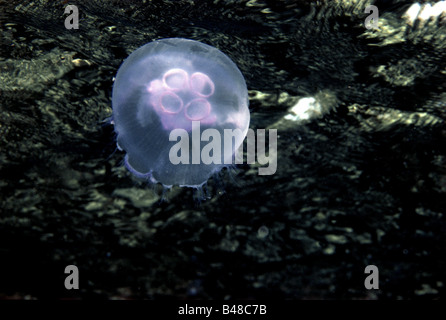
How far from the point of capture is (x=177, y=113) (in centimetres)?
271

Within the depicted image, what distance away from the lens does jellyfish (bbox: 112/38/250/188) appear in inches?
108

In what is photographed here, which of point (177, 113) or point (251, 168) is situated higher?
point (177, 113)

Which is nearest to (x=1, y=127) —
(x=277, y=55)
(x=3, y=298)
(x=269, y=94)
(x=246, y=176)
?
(x=3, y=298)

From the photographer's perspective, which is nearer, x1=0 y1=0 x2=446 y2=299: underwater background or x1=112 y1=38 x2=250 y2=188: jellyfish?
x1=0 y1=0 x2=446 y2=299: underwater background

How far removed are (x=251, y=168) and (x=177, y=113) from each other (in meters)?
0.88

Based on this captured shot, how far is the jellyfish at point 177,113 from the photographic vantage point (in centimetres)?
274

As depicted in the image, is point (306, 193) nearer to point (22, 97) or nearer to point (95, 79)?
point (95, 79)

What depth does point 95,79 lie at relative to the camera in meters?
3.29

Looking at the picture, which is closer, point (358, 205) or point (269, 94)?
point (358, 205)

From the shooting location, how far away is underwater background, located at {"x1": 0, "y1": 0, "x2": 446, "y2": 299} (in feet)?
8.46

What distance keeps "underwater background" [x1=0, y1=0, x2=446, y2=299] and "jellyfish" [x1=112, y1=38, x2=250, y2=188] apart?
242mm

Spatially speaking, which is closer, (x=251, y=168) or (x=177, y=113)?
(x=177, y=113)

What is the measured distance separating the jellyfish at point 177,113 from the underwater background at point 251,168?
9.5 inches

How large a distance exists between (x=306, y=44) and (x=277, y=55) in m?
0.33
